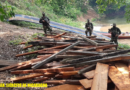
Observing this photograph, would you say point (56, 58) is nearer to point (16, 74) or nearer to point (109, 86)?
point (16, 74)

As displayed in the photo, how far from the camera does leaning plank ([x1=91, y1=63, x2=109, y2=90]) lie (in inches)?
91.9

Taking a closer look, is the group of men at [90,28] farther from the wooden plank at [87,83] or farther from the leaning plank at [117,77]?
the wooden plank at [87,83]

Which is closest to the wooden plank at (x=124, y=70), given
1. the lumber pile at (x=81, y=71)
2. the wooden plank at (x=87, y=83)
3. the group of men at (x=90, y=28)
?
the lumber pile at (x=81, y=71)

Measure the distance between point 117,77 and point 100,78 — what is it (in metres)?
0.36

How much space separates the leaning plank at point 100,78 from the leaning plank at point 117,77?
123 millimetres

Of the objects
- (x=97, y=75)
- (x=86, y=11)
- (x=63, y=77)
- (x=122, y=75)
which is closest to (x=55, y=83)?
(x=63, y=77)

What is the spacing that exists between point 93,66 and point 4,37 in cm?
604

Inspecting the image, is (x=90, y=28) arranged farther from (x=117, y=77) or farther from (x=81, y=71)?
(x=117, y=77)

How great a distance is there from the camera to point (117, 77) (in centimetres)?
252

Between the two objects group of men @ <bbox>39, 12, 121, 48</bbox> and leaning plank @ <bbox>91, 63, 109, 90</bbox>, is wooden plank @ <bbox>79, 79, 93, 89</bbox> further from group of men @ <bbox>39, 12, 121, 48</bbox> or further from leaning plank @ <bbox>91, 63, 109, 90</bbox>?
group of men @ <bbox>39, 12, 121, 48</bbox>

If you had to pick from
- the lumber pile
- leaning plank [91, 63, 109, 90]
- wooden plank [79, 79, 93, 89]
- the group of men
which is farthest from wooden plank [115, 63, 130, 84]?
the group of men

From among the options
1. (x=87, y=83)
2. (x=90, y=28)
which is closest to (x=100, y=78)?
(x=87, y=83)

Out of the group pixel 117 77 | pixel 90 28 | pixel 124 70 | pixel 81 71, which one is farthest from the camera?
pixel 90 28

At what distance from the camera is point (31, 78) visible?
3.60 m
